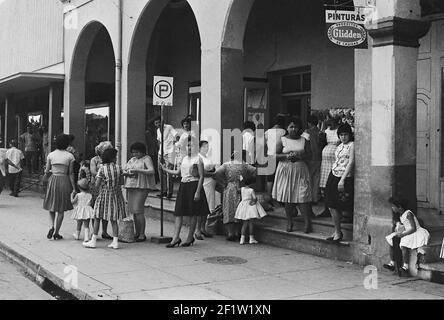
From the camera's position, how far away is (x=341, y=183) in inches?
326

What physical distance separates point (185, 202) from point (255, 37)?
7.01m

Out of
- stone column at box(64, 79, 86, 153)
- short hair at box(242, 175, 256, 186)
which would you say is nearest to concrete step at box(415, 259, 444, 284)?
short hair at box(242, 175, 256, 186)

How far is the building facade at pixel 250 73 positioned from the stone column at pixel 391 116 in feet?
0.05

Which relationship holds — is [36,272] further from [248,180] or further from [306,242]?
[306,242]

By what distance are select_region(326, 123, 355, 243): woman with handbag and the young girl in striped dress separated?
11.9 feet

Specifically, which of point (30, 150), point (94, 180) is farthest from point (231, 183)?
point (30, 150)

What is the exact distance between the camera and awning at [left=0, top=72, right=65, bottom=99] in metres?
17.8

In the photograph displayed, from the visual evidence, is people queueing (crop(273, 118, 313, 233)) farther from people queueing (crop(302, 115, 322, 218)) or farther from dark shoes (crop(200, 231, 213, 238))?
dark shoes (crop(200, 231, 213, 238))

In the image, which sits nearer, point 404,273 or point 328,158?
point 404,273

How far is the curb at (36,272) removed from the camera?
6879mm

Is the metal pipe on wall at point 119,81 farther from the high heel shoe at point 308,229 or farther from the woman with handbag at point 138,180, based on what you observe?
the high heel shoe at point 308,229

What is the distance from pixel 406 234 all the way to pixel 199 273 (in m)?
2.83

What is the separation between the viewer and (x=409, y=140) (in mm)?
7891
